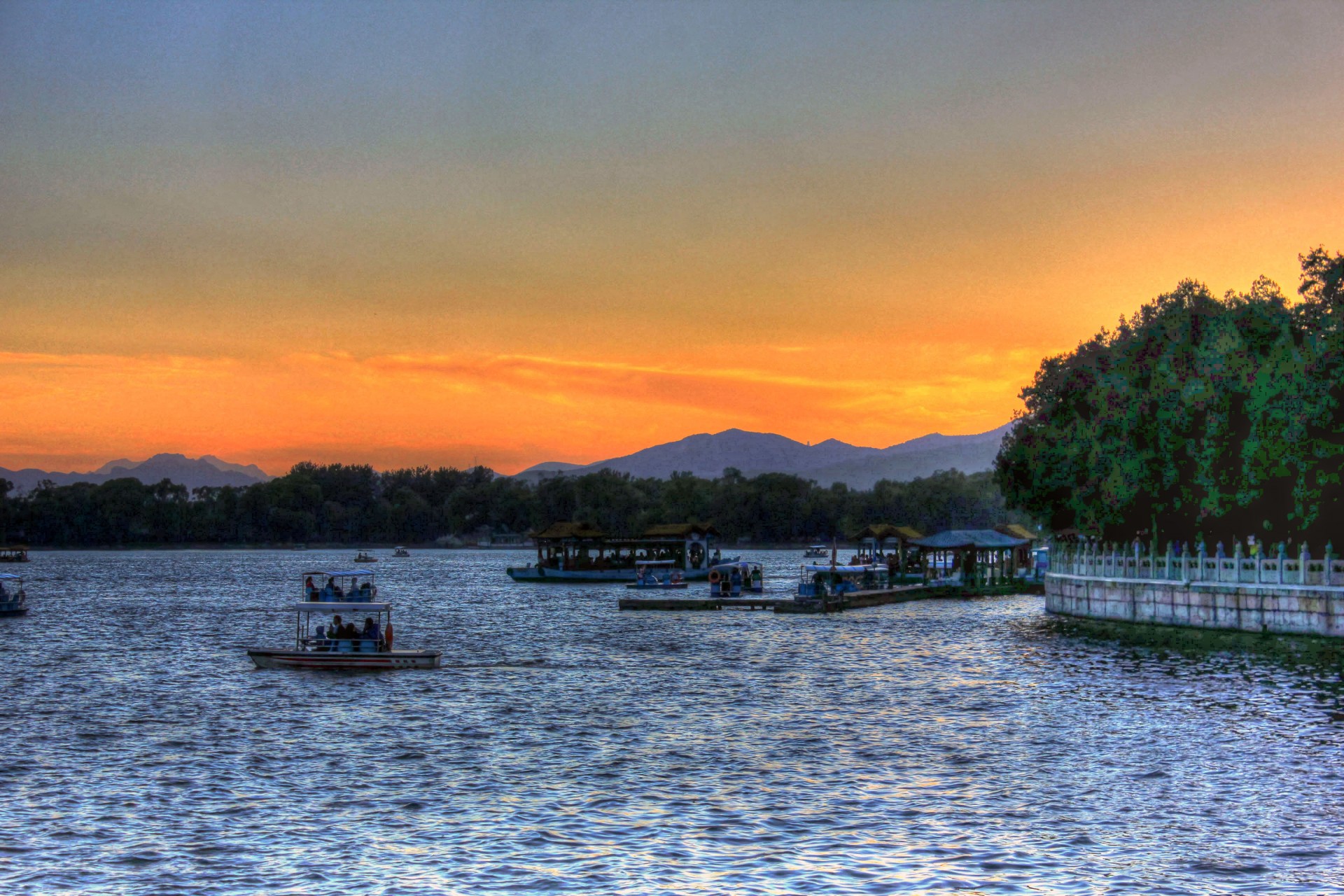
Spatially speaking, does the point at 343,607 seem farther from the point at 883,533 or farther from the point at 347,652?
the point at 883,533

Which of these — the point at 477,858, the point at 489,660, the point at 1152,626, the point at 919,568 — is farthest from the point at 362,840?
the point at 919,568

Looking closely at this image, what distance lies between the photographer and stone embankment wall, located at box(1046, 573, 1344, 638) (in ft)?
151

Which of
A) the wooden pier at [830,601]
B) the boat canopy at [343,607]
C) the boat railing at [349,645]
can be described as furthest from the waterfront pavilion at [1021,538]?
the boat railing at [349,645]

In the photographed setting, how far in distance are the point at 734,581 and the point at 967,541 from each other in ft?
57.2

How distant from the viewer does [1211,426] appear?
55.0m

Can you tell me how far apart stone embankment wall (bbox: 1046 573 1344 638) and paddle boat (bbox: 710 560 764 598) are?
993 inches

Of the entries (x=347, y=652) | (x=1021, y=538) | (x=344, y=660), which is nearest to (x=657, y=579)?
(x=1021, y=538)

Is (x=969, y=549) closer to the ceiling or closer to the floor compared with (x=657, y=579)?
closer to the ceiling

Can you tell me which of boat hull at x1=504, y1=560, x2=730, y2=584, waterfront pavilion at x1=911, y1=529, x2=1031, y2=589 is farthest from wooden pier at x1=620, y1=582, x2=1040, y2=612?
boat hull at x1=504, y1=560, x2=730, y2=584

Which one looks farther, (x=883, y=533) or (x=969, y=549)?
(x=883, y=533)

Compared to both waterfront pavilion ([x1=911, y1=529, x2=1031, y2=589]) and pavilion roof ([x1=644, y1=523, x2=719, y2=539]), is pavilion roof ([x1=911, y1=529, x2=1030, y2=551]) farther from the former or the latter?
pavilion roof ([x1=644, y1=523, x2=719, y2=539])

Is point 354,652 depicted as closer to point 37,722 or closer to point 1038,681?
point 37,722

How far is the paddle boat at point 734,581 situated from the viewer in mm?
83875

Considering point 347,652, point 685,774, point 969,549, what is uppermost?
point 969,549
